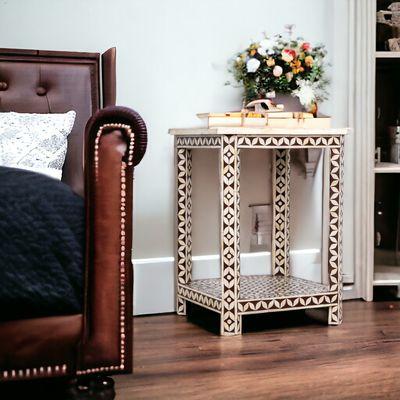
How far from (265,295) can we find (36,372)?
1299 millimetres

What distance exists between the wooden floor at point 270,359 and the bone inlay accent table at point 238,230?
106mm

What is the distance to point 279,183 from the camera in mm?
3135

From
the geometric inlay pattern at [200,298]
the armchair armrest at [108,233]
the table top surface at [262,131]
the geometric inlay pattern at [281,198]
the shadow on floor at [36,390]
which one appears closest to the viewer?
the armchair armrest at [108,233]

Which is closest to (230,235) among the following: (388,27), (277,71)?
(277,71)

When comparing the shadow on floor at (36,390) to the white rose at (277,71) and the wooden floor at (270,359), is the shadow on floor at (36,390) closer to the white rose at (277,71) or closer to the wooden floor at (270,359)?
the wooden floor at (270,359)

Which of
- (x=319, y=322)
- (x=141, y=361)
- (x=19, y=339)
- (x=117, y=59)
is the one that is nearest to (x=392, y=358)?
(x=319, y=322)

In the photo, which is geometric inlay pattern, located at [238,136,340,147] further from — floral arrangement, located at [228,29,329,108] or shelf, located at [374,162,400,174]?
shelf, located at [374,162,400,174]

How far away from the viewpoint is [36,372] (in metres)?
1.59

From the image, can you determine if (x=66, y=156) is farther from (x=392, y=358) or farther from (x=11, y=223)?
(x=392, y=358)

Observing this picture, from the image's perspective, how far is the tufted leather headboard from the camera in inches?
104

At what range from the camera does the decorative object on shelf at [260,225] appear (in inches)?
126

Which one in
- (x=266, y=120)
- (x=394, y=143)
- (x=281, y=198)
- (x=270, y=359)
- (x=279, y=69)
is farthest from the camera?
(x=394, y=143)

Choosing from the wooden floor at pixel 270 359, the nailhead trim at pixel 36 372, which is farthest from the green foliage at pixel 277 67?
the nailhead trim at pixel 36 372

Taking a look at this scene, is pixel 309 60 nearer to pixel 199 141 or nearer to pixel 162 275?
pixel 199 141
